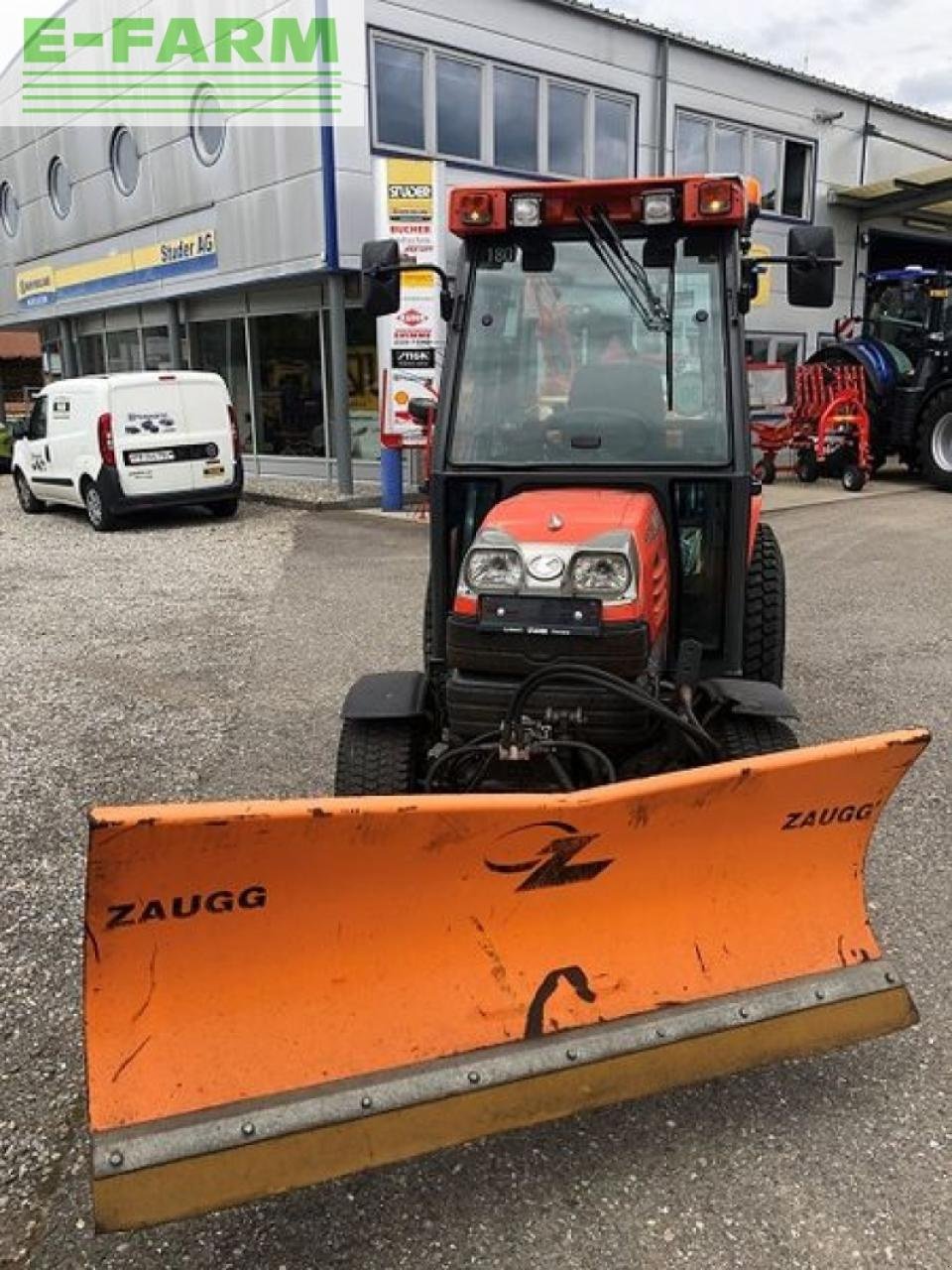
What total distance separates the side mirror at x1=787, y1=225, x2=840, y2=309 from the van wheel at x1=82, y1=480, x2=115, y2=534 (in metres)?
9.59

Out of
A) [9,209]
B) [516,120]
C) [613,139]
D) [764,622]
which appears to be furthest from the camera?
[9,209]

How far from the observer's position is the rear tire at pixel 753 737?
335 centimetres

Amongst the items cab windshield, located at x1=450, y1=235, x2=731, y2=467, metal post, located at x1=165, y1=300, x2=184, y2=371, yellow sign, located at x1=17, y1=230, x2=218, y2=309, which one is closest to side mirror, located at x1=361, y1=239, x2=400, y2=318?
cab windshield, located at x1=450, y1=235, x2=731, y2=467

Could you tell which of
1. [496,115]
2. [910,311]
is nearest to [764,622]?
[496,115]

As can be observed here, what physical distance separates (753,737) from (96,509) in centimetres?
1040

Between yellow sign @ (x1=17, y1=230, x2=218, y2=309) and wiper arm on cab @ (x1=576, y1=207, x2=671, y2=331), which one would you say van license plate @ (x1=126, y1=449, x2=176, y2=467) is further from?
wiper arm on cab @ (x1=576, y1=207, x2=671, y2=331)

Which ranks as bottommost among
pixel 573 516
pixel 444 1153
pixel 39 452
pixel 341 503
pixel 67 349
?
pixel 444 1153

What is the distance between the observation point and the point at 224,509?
13.0 m

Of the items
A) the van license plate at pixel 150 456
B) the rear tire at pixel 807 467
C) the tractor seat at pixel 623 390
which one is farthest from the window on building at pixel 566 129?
the tractor seat at pixel 623 390

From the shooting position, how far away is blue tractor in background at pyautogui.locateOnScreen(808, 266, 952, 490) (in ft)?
46.9

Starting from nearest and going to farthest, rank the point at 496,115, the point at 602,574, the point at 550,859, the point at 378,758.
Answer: the point at 550,859 < the point at 602,574 < the point at 378,758 < the point at 496,115

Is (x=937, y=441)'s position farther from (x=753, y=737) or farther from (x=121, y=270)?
(x=121, y=270)

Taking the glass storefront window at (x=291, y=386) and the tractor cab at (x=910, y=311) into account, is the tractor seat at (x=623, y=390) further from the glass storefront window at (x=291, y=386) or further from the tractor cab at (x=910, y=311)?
the tractor cab at (x=910, y=311)

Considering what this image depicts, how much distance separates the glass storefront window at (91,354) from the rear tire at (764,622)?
744 inches
